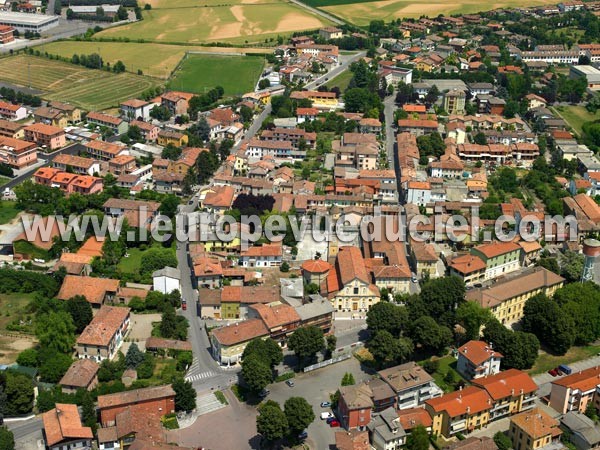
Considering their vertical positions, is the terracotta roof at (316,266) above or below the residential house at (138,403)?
above

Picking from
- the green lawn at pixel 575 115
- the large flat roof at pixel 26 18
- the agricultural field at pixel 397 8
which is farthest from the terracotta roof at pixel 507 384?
the large flat roof at pixel 26 18

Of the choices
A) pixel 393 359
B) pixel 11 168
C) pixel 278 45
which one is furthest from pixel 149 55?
pixel 393 359

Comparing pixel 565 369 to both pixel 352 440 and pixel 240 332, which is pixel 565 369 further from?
pixel 240 332

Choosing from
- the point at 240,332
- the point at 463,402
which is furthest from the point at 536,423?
the point at 240,332

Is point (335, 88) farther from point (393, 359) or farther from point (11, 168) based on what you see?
point (393, 359)

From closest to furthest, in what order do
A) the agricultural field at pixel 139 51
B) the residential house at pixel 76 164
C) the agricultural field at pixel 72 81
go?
the residential house at pixel 76 164 → the agricultural field at pixel 72 81 → the agricultural field at pixel 139 51

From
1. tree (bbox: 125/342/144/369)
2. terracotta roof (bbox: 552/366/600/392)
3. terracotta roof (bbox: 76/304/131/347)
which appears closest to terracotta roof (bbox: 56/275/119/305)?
terracotta roof (bbox: 76/304/131/347)

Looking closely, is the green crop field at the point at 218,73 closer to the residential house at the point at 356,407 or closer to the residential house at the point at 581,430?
the residential house at the point at 356,407
